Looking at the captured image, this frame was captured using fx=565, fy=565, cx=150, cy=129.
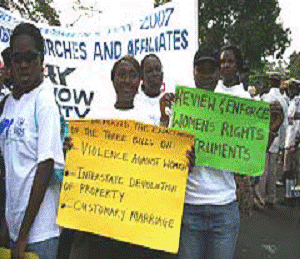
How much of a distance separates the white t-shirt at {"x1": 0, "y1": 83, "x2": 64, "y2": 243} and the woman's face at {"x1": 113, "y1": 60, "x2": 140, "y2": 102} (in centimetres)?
68

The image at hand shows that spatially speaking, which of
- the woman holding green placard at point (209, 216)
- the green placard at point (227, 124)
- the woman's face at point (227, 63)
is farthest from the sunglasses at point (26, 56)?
the woman's face at point (227, 63)

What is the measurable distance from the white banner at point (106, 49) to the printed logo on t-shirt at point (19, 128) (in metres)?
1.93

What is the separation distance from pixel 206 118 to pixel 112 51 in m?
1.89

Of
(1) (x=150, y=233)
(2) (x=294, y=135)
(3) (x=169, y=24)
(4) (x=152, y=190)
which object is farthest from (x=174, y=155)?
(2) (x=294, y=135)

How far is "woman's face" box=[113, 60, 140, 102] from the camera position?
3040 mm

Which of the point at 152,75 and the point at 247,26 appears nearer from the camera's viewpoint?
the point at 152,75

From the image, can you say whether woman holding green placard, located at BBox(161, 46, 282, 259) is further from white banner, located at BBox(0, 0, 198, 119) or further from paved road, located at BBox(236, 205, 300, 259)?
paved road, located at BBox(236, 205, 300, 259)

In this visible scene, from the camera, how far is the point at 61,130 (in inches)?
98.6

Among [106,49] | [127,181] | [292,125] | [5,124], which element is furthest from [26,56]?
[292,125]

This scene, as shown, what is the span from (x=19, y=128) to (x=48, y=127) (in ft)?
0.43

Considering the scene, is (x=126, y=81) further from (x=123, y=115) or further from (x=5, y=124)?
(x=5, y=124)

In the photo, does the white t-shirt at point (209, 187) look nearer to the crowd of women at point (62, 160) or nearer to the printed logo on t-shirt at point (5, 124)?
the crowd of women at point (62, 160)

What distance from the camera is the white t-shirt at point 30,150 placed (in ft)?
7.65

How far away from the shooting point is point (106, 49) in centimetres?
474
